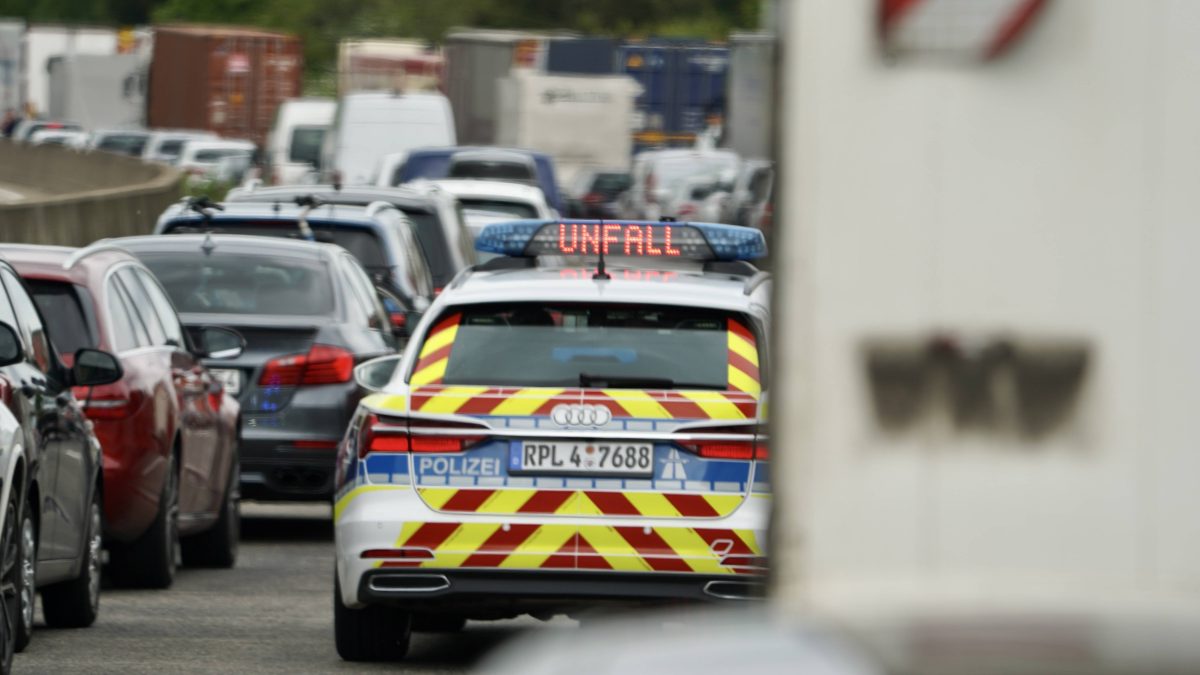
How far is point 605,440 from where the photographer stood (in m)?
8.97

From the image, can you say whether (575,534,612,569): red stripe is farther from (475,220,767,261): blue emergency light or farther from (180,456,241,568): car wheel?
(180,456,241,568): car wheel

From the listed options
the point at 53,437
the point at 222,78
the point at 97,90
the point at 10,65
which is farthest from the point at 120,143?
the point at 53,437

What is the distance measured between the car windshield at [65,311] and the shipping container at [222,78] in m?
51.0

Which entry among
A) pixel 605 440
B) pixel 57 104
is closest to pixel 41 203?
pixel 605 440

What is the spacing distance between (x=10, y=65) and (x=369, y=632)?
7235 cm

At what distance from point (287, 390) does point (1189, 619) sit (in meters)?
11.4

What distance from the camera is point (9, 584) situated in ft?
30.1

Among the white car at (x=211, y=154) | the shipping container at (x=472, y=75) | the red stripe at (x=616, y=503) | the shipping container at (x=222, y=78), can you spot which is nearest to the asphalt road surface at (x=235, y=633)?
the red stripe at (x=616, y=503)

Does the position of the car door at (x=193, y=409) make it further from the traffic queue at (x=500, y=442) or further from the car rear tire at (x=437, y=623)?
the car rear tire at (x=437, y=623)

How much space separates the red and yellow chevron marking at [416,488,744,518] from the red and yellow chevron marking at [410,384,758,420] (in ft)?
0.80

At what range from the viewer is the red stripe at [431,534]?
29.4 feet

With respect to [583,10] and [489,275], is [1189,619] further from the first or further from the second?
[583,10]

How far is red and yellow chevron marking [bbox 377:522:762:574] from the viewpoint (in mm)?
8891

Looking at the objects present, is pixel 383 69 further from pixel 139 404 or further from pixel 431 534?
pixel 431 534
